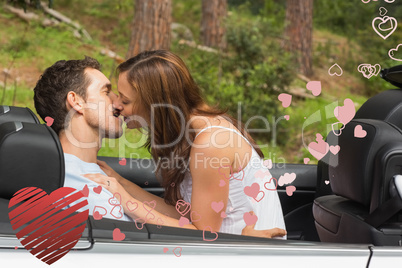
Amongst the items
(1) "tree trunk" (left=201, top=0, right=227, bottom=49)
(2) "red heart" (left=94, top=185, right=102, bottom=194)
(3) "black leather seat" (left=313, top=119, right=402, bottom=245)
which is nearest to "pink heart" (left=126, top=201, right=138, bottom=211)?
(2) "red heart" (left=94, top=185, right=102, bottom=194)

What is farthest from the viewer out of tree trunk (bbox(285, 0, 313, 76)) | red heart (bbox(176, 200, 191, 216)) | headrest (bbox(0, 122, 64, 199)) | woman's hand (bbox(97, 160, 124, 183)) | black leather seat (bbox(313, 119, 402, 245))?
tree trunk (bbox(285, 0, 313, 76))

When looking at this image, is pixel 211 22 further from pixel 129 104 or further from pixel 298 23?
pixel 129 104

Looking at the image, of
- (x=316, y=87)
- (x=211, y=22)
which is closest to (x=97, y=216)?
(x=316, y=87)

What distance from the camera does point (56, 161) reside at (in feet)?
5.81

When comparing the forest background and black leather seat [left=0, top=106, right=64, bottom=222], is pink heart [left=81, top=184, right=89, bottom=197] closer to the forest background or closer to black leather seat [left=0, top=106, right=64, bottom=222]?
black leather seat [left=0, top=106, right=64, bottom=222]

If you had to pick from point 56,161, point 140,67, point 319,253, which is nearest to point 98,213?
point 56,161

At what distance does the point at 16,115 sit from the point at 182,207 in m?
0.87

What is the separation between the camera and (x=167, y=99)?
220 centimetres

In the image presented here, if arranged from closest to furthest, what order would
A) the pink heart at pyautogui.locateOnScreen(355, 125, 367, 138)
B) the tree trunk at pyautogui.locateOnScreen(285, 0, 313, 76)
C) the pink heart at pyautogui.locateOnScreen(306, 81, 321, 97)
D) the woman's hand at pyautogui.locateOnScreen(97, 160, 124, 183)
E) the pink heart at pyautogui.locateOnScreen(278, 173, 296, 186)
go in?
the pink heart at pyautogui.locateOnScreen(355, 125, 367, 138)
the woman's hand at pyautogui.locateOnScreen(97, 160, 124, 183)
the pink heart at pyautogui.locateOnScreen(278, 173, 296, 186)
the pink heart at pyautogui.locateOnScreen(306, 81, 321, 97)
the tree trunk at pyautogui.locateOnScreen(285, 0, 313, 76)

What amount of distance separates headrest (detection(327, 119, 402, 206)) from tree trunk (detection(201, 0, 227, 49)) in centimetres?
870

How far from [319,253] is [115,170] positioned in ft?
4.81

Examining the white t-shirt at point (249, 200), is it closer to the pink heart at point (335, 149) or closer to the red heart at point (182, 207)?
the red heart at point (182, 207)

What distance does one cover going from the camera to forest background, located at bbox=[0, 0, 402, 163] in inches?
292

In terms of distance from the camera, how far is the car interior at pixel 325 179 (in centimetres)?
173
